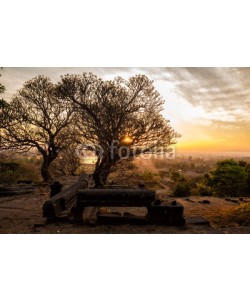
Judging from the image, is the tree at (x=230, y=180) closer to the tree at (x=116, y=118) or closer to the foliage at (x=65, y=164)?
the tree at (x=116, y=118)

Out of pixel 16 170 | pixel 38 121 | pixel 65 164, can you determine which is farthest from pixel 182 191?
pixel 16 170

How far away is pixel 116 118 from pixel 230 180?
39.9 feet

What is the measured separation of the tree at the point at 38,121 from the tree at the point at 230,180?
1365 centimetres

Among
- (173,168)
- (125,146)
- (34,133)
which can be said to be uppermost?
(34,133)

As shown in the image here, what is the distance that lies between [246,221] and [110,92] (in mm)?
10373

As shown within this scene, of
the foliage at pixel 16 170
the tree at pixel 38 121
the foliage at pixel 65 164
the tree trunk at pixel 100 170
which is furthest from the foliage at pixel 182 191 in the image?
the foliage at pixel 16 170

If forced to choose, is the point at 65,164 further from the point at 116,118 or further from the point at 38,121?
the point at 116,118

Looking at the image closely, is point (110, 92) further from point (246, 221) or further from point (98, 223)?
point (246, 221)

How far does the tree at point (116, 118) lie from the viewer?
1339cm

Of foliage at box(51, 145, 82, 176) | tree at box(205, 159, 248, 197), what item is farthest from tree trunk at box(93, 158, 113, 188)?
tree at box(205, 159, 248, 197)

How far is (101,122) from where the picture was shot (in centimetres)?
1357

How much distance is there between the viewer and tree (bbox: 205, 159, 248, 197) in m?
18.7

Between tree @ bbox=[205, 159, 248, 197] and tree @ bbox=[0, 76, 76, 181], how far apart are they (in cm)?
1365
